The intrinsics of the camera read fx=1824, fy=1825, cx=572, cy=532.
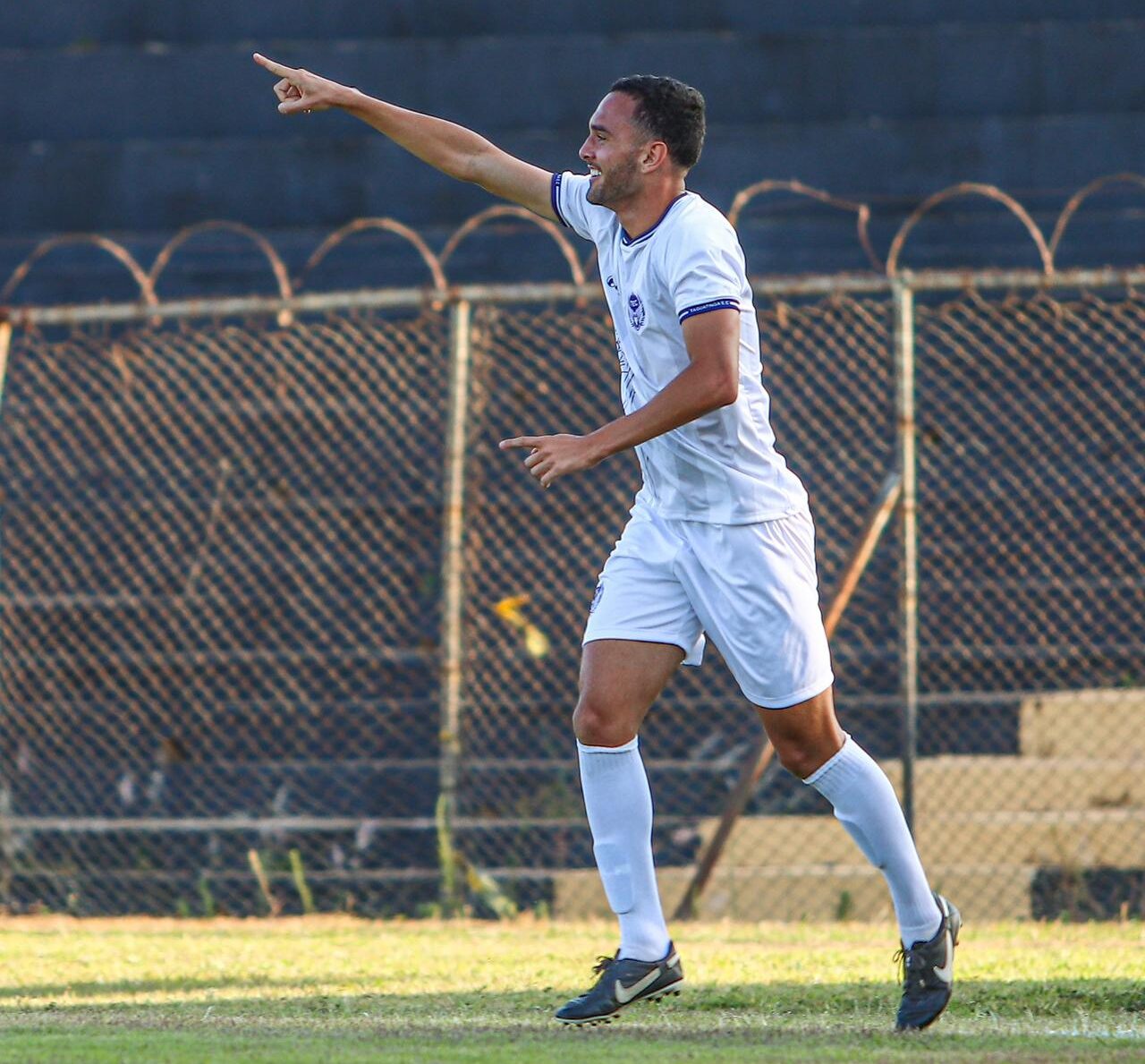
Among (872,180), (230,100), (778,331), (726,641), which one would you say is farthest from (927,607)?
(230,100)

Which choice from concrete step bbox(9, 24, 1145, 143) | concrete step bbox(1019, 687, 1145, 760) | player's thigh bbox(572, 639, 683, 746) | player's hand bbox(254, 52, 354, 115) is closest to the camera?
player's thigh bbox(572, 639, 683, 746)

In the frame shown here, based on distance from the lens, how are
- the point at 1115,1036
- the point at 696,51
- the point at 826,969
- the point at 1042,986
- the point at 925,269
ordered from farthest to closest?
the point at 696,51
the point at 925,269
the point at 826,969
the point at 1042,986
the point at 1115,1036

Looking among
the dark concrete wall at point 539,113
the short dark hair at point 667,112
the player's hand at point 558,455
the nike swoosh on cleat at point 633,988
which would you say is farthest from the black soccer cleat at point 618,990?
the dark concrete wall at point 539,113

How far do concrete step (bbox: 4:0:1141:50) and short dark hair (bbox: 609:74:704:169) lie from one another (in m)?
6.35

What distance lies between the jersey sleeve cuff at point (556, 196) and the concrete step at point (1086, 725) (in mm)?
4039

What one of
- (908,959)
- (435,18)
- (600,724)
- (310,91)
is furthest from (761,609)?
(435,18)

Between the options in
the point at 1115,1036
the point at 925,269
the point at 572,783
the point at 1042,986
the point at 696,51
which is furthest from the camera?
the point at 696,51

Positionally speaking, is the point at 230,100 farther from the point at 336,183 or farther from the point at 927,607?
the point at 927,607

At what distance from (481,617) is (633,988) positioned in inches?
170

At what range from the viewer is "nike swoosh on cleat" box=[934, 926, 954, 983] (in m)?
4.39

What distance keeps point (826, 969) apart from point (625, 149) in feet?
8.86

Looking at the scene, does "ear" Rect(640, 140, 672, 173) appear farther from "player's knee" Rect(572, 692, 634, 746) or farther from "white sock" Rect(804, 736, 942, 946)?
"white sock" Rect(804, 736, 942, 946)

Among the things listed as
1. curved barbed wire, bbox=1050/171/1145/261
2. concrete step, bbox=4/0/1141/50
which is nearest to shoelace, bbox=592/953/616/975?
curved barbed wire, bbox=1050/171/1145/261

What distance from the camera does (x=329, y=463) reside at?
9242 millimetres
